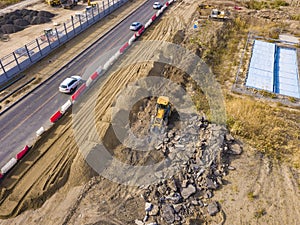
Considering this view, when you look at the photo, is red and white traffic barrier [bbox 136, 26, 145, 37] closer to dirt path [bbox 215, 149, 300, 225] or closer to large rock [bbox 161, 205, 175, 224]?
dirt path [bbox 215, 149, 300, 225]

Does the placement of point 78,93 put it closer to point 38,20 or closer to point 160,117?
point 160,117

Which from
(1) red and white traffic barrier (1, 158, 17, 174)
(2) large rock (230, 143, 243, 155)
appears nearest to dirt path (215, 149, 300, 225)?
(2) large rock (230, 143, 243, 155)

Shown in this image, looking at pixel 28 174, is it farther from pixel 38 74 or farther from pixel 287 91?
pixel 287 91

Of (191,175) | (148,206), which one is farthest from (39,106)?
(191,175)

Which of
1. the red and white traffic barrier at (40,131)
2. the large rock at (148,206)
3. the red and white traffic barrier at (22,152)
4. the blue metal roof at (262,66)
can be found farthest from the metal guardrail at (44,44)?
the blue metal roof at (262,66)

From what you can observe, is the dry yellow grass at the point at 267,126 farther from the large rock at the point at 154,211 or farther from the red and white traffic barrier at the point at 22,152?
the red and white traffic barrier at the point at 22,152
